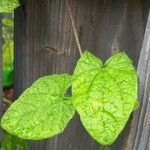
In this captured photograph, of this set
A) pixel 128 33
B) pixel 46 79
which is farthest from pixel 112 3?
pixel 46 79

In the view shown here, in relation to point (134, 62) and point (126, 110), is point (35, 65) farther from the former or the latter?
point (126, 110)

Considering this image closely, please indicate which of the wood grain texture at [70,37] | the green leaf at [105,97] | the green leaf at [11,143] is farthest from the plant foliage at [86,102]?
the green leaf at [11,143]

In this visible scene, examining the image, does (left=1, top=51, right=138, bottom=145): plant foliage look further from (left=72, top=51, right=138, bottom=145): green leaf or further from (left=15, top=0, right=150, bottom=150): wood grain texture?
(left=15, top=0, right=150, bottom=150): wood grain texture

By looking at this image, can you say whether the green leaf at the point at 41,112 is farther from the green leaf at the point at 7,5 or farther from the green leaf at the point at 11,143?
the green leaf at the point at 11,143

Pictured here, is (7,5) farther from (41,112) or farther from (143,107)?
(143,107)

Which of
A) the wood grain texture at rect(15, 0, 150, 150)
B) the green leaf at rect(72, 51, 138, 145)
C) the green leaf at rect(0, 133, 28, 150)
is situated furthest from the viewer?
the green leaf at rect(0, 133, 28, 150)

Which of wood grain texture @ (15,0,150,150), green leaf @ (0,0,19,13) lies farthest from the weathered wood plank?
green leaf @ (0,0,19,13)
